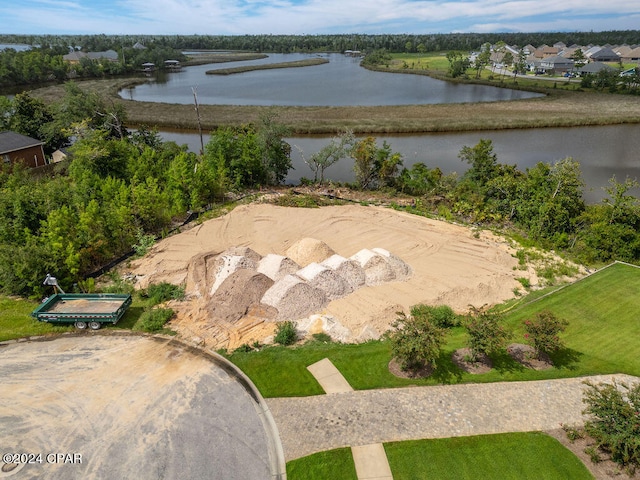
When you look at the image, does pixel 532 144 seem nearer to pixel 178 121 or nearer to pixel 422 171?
pixel 422 171

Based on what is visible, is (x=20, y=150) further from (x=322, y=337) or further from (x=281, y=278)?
(x=322, y=337)

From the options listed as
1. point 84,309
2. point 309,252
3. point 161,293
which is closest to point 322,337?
point 309,252

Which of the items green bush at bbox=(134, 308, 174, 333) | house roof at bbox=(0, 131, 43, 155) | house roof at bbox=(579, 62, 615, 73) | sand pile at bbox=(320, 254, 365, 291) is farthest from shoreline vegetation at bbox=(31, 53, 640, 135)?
green bush at bbox=(134, 308, 174, 333)

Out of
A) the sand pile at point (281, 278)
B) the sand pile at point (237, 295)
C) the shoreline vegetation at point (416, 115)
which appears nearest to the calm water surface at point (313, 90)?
the shoreline vegetation at point (416, 115)

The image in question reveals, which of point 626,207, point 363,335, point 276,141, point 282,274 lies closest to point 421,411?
point 363,335

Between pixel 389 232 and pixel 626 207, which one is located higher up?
pixel 626 207

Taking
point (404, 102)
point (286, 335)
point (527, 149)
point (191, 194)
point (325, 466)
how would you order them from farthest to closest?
point (404, 102) → point (527, 149) → point (191, 194) → point (286, 335) → point (325, 466)

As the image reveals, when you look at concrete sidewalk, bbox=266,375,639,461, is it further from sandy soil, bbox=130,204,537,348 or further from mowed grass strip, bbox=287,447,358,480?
sandy soil, bbox=130,204,537,348
